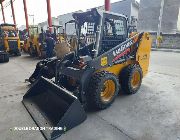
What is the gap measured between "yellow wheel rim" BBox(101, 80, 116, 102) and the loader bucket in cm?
84

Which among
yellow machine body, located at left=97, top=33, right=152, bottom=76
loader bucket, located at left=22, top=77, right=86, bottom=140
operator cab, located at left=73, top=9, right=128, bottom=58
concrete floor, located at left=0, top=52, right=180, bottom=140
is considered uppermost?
operator cab, located at left=73, top=9, right=128, bottom=58

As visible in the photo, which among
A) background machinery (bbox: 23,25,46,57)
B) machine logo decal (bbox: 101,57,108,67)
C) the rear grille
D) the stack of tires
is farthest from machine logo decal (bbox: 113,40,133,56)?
the rear grille

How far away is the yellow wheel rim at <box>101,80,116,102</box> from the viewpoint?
4.25 metres

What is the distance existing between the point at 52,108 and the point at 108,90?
132 centimetres

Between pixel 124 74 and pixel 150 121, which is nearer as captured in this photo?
pixel 150 121

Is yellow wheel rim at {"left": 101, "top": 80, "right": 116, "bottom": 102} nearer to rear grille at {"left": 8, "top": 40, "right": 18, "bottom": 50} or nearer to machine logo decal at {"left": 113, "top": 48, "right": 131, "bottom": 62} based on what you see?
machine logo decal at {"left": 113, "top": 48, "right": 131, "bottom": 62}

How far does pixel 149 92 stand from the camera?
5.18 metres

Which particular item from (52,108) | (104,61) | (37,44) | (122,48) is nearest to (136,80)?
(122,48)

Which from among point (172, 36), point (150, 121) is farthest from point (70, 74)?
point (172, 36)

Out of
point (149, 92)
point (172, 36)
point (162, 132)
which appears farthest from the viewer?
point (172, 36)

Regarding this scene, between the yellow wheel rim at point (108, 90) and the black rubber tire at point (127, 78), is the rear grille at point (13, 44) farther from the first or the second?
Result: the yellow wheel rim at point (108, 90)

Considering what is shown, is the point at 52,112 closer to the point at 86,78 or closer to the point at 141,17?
the point at 86,78

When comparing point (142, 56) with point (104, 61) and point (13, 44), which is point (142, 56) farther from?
point (13, 44)

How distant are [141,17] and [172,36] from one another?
16.4 feet
